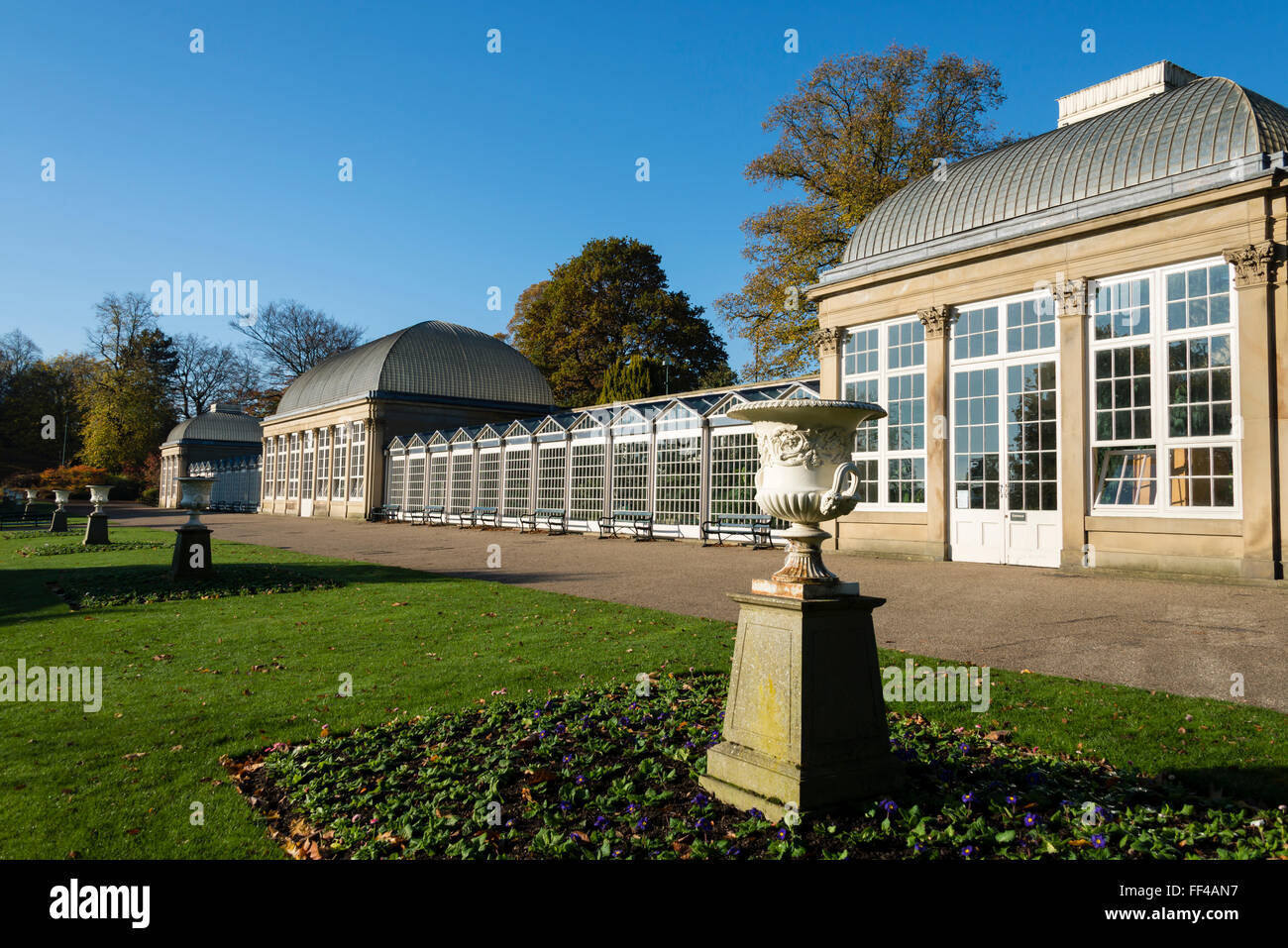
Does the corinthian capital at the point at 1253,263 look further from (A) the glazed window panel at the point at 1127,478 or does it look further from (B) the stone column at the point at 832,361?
(B) the stone column at the point at 832,361

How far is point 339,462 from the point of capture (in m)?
45.4

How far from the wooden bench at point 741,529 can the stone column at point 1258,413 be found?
10.2 meters

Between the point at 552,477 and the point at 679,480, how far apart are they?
7714mm

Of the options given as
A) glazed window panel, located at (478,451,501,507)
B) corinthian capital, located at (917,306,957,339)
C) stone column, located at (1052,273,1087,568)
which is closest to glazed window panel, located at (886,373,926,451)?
corinthian capital, located at (917,306,957,339)

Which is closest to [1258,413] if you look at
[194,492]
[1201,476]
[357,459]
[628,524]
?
[1201,476]

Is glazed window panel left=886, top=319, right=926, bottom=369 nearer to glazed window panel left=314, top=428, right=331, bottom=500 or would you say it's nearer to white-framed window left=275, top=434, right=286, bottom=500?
glazed window panel left=314, top=428, right=331, bottom=500

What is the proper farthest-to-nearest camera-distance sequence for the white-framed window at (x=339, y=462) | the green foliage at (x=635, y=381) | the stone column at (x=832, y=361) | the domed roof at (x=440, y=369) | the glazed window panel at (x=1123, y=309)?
the white-framed window at (x=339, y=462), the domed roof at (x=440, y=369), the green foliage at (x=635, y=381), the stone column at (x=832, y=361), the glazed window panel at (x=1123, y=309)

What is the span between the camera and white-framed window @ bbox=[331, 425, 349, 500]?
4447cm

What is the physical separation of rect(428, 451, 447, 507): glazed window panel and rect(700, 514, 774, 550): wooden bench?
714 inches

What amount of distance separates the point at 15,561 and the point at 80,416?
62.8m

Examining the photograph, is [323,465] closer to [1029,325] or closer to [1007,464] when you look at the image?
[1007,464]

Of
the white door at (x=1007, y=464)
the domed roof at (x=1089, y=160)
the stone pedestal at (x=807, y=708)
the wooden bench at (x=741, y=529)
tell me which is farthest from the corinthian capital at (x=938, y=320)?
the stone pedestal at (x=807, y=708)

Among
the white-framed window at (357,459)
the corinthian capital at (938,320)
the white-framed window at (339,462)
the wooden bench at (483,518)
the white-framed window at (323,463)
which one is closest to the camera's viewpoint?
the corinthian capital at (938,320)

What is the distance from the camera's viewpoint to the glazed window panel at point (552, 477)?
2969 centimetres
